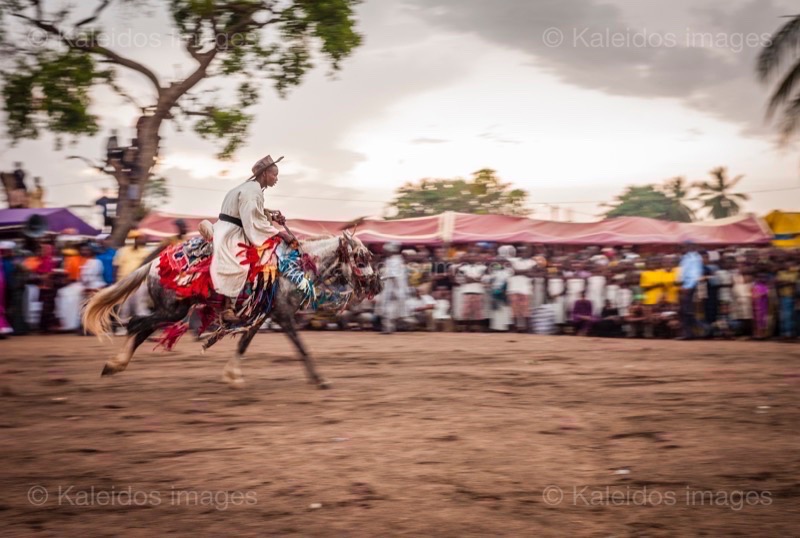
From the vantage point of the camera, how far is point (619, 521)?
4.67 meters

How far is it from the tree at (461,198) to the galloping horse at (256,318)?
3869 cm

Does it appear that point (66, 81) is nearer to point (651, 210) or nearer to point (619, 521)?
point (619, 521)

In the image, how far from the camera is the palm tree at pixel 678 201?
59.2 m

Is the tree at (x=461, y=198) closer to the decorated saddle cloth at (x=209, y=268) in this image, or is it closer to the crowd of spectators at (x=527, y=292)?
the crowd of spectators at (x=527, y=292)

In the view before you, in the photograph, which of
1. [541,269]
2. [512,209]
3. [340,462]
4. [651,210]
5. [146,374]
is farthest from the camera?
[651,210]

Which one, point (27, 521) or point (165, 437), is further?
point (165, 437)

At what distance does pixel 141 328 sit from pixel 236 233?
1.57m

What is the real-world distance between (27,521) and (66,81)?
18490 mm

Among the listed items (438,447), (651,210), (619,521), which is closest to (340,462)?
(438,447)

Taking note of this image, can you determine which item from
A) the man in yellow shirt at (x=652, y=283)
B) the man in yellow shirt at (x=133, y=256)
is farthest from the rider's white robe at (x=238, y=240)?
the man in yellow shirt at (x=652, y=283)

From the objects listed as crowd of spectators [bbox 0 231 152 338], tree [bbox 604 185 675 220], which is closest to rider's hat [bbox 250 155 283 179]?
crowd of spectators [bbox 0 231 152 338]

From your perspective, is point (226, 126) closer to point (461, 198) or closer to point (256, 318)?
point (256, 318)

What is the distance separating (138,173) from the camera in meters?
21.0

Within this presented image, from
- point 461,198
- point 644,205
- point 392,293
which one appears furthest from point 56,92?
point 644,205
